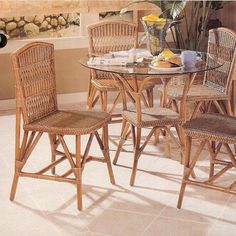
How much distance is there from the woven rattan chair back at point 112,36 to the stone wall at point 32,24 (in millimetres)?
870

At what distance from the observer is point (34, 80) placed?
10.8 feet

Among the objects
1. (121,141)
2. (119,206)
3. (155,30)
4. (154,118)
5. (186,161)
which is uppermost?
(155,30)

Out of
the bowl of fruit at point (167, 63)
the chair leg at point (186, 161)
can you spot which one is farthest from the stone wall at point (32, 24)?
the chair leg at point (186, 161)

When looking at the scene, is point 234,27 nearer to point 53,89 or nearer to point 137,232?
point 53,89

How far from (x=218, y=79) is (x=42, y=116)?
5.04 ft

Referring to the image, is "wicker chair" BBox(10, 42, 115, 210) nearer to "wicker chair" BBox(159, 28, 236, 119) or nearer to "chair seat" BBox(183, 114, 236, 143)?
"chair seat" BBox(183, 114, 236, 143)

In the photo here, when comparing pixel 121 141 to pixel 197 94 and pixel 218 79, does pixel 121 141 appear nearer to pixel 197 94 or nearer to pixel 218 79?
pixel 197 94

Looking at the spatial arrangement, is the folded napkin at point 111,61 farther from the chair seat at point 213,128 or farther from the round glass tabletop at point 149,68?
the chair seat at point 213,128

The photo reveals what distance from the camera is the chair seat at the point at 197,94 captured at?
398 centimetres

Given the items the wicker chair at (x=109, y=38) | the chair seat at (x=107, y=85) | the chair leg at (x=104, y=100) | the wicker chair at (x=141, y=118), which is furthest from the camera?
the wicker chair at (x=109, y=38)

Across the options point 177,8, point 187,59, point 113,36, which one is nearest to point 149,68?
point 187,59

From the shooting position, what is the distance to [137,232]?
2.94 meters

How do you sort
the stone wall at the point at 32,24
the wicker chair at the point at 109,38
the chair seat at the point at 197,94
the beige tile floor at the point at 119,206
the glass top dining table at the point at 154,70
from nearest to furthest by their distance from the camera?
1. the beige tile floor at the point at 119,206
2. the glass top dining table at the point at 154,70
3. the chair seat at the point at 197,94
4. the wicker chair at the point at 109,38
5. the stone wall at the point at 32,24

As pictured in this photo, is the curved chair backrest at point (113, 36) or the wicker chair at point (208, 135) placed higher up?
the curved chair backrest at point (113, 36)
